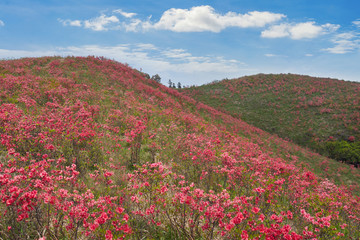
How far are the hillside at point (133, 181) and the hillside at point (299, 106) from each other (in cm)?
863

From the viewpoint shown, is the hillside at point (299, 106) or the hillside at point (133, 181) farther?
the hillside at point (299, 106)

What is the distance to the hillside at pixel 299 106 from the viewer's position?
25.2 meters

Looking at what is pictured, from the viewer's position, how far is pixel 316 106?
3294cm

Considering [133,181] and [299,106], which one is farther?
[299,106]

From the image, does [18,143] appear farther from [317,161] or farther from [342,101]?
[342,101]

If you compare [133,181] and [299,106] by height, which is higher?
[299,106]

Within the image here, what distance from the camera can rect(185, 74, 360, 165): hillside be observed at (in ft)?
82.7

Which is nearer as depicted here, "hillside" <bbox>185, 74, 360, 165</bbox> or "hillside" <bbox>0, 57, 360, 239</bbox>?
"hillside" <bbox>0, 57, 360, 239</bbox>

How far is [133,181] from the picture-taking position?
587 centimetres

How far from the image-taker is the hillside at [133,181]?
3660mm

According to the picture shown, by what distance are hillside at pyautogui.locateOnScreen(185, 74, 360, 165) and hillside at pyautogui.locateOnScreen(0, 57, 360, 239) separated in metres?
8.63

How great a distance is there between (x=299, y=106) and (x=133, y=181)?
116 feet

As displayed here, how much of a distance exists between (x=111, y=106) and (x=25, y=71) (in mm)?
8912

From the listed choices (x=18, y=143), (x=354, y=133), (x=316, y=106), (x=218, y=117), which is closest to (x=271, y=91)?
(x=316, y=106)
